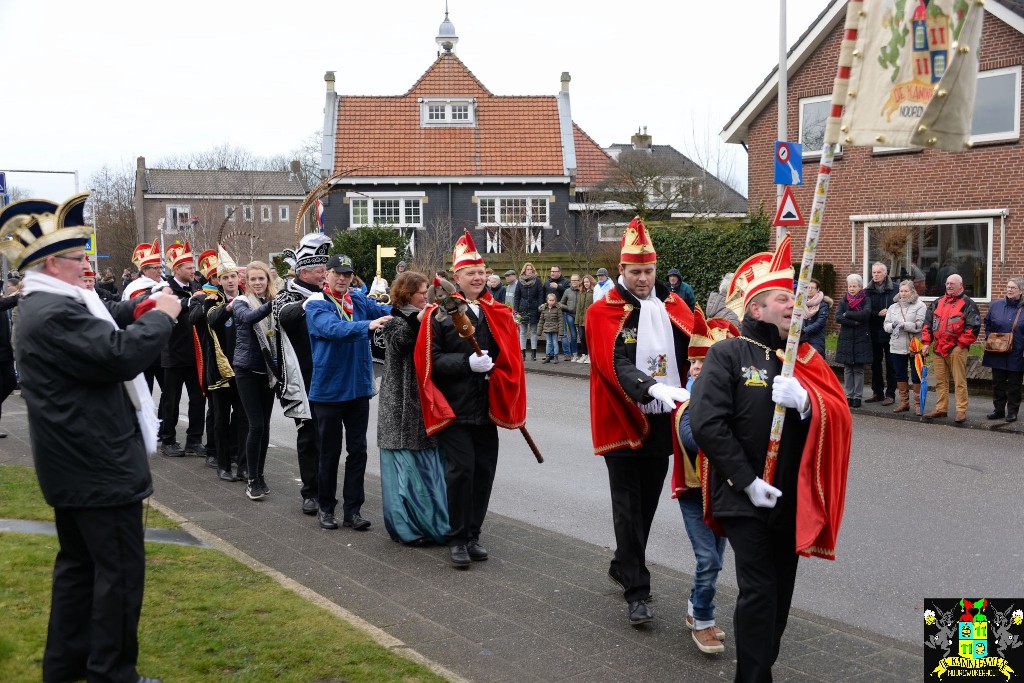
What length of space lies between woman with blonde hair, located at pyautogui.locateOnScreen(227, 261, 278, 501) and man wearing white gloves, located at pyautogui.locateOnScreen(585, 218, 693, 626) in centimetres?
389

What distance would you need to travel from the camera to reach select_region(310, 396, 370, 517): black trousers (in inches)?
299

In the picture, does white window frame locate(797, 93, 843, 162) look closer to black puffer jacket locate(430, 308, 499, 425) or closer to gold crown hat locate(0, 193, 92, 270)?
black puffer jacket locate(430, 308, 499, 425)

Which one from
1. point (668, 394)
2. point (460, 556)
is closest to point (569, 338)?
point (460, 556)

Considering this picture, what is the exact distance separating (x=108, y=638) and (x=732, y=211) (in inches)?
1677

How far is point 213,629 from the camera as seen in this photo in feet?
16.5

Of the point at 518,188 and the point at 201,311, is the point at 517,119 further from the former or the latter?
the point at 201,311

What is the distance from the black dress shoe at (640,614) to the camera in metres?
5.32

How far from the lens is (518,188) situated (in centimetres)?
3981

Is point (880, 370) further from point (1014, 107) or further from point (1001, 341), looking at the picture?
point (1014, 107)

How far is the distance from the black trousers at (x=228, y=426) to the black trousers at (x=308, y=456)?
1530mm

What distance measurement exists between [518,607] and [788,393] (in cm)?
240

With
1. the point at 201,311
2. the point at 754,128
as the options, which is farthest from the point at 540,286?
the point at 201,311

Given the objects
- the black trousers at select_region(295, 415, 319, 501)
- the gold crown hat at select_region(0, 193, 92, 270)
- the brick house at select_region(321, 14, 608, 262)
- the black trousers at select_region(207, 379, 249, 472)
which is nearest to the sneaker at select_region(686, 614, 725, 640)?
the gold crown hat at select_region(0, 193, 92, 270)

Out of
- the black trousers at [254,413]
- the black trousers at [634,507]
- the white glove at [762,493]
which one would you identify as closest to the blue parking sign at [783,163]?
the black trousers at [254,413]
